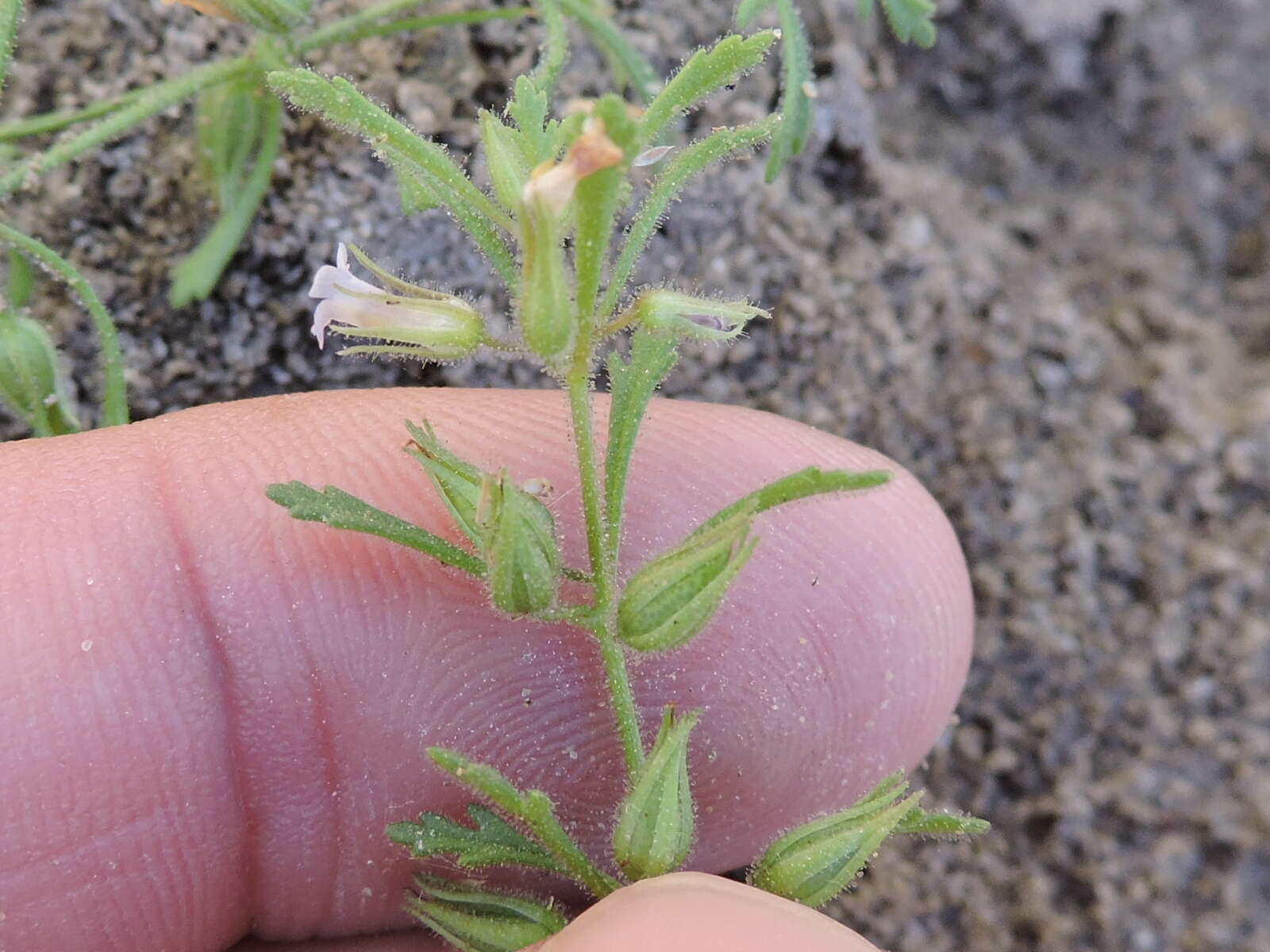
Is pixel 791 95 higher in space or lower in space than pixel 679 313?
higher

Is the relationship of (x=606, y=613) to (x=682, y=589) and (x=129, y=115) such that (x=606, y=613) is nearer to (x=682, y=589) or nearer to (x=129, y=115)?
(x=682, y=589)

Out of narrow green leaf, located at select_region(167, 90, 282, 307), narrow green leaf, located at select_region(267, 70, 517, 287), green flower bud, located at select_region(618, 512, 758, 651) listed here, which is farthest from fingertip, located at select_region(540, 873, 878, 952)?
narrow green leaf, located at select_region(167, 90, 282, 307)

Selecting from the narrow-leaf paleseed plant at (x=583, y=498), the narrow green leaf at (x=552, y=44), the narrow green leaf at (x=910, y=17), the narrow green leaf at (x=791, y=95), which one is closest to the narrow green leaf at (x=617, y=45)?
the narrow green leaf at (x=552, y=44)

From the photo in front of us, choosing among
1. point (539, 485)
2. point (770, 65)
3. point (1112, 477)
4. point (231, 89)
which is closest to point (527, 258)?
point (539, 485)

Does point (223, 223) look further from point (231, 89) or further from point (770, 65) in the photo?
point (770, 65)

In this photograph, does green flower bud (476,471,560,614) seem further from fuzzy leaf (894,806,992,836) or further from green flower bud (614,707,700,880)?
fuzzy leaf (894,806,992,836)

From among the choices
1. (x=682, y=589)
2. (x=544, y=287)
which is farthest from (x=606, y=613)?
(x=544, y=287)

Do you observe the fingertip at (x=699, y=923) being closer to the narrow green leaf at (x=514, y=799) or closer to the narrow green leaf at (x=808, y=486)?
the narrow green leaf at (x=514, y=799)
